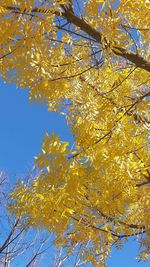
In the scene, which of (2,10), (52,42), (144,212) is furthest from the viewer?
(144,212)

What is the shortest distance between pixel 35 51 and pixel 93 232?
205 cm

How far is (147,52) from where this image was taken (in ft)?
13.0

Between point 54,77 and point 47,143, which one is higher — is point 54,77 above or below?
above

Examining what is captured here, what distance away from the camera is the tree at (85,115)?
270 centimetres

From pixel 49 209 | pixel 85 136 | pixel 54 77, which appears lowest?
pixel 49 209

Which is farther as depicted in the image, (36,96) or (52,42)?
(36,96)

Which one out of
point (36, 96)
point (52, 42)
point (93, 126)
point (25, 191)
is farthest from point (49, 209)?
point (52, 42)

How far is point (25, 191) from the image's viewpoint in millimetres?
3363

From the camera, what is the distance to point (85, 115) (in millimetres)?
3568

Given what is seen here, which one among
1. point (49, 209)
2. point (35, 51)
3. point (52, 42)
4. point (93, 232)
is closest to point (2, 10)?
point (35, 51)

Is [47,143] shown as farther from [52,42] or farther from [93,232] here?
[93,232]

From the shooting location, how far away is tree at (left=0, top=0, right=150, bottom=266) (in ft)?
8.84

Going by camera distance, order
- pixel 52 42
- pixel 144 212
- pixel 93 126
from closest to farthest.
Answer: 1. pixel 52 42
2. pixel 93 126
3. pixel 144 212

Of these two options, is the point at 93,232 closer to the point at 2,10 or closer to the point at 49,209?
the point at 49,209
